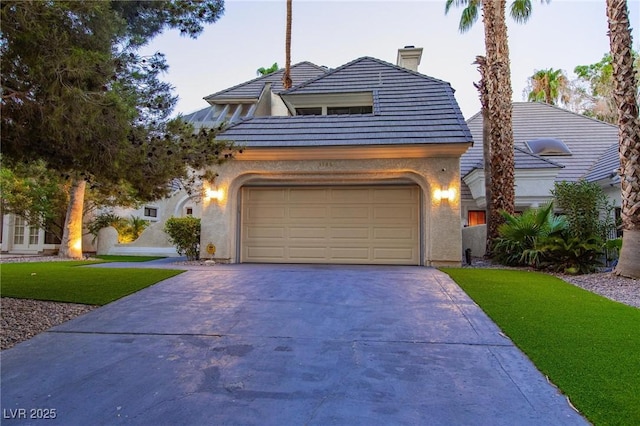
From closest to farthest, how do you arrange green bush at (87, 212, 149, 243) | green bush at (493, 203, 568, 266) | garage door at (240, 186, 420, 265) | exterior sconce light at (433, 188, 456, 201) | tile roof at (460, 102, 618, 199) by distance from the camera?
green bush at (493, 203, 568, 266)
exterior sconce light at (433, 188, 456, 201)
garage door at (240, 186, 420, 265)
green bush at (87, 212, 149, 243)
tile roof at (460, 102, 618, 199)

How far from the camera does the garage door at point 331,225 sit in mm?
10789

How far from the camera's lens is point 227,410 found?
280 centimetres

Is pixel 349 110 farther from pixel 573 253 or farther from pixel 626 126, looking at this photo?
pixel 573 253

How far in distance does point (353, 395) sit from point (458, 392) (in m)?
0.83

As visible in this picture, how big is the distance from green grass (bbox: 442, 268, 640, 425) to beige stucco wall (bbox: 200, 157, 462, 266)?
2.40 meters

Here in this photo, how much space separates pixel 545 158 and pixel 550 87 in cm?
1763

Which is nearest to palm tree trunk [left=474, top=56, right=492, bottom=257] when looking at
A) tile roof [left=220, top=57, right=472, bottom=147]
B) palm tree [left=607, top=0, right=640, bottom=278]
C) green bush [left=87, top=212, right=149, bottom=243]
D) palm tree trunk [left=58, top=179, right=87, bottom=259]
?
tile roof [left=220, top=57, right=472, bottom=147]

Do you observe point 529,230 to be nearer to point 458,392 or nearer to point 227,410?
point 458,392

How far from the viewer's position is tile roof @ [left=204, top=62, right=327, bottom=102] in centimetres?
1717

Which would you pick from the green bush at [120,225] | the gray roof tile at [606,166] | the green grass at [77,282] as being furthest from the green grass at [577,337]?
the green bush at [120,225]

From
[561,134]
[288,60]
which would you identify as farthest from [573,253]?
[288,60]

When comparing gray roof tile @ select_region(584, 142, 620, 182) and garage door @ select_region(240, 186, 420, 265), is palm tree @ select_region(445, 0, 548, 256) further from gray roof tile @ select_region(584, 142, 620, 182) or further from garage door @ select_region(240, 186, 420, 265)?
gray roof tile @ select_region(584, 142, 620, 182)

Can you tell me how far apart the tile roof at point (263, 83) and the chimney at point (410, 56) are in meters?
3.44

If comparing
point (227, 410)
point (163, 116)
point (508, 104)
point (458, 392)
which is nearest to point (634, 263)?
point (508, 104)
